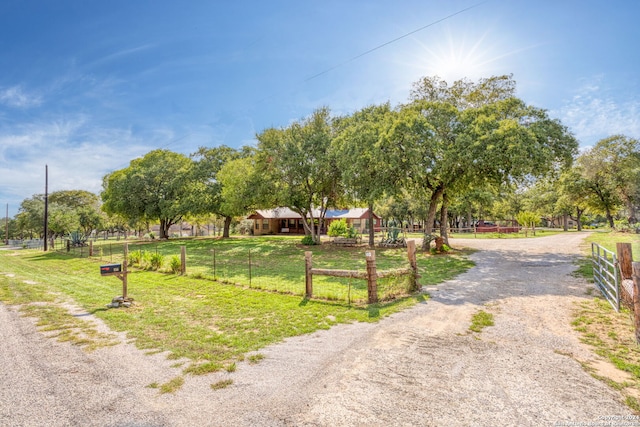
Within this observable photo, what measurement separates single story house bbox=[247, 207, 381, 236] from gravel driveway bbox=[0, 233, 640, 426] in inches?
1425

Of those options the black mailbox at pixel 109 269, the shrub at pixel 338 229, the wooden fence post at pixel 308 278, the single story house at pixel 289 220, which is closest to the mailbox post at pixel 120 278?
the black mailbox at pixel 109 269

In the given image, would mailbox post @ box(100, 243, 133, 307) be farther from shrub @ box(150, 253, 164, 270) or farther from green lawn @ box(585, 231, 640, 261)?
green lawn @ box(585, 231, 640, 261)

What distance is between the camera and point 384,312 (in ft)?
22.7

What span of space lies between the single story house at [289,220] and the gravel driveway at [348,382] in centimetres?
3620

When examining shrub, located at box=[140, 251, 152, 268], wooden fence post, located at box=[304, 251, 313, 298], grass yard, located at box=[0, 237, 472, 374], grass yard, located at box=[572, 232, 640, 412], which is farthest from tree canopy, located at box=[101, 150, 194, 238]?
grass yard, located at box=[572, 232, 640, 412]

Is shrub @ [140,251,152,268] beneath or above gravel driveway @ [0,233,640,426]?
above

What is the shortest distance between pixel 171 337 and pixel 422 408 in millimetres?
4421

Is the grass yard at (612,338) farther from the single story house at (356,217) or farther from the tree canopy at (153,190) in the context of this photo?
the single story house at (356,217)

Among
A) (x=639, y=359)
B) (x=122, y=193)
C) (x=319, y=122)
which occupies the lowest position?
(x=639, y=359)

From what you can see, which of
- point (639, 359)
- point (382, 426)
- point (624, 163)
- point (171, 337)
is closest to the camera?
point (382, 426)

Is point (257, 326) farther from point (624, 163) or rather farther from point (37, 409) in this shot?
point (624, 163)

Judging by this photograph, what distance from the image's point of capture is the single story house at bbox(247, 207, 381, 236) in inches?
1673

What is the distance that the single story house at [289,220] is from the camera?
139ft

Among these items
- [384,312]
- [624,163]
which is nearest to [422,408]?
[384,312]
